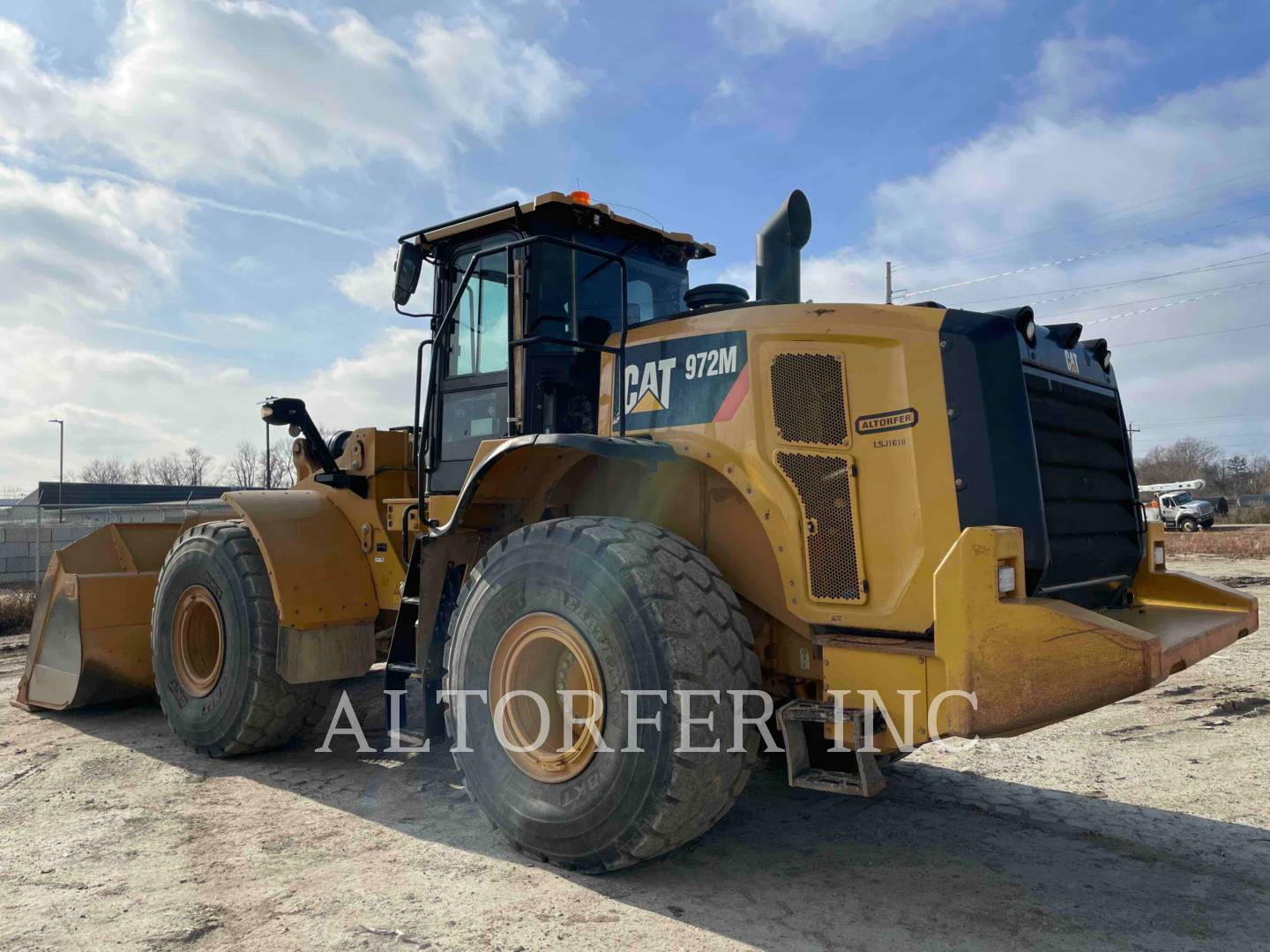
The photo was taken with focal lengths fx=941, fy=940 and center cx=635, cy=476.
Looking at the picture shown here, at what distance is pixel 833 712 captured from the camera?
11.4 ft

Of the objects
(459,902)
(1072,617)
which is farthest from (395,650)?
(1072,617)

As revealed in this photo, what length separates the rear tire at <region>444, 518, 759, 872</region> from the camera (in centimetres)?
339

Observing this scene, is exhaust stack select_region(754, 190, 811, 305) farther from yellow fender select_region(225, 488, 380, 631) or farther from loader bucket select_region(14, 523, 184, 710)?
loader bucket select_region(14, 523, 184, 710)

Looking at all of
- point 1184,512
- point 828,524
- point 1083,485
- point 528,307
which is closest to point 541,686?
point 828,524

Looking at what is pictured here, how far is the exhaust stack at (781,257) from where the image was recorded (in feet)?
15.6

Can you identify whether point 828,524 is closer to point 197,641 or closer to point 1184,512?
point 197,641

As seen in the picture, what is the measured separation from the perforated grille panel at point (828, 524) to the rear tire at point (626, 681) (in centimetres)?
36

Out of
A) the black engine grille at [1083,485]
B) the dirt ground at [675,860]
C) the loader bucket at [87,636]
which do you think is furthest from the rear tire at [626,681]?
the loader bucket at [87,636]

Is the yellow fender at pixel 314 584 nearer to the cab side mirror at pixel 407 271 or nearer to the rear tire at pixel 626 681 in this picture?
the cab side mirror at pixel 407 271

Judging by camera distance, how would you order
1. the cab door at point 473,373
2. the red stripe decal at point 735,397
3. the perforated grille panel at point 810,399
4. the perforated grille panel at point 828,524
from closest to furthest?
the perforated grille panel at point 828,524, the perforated grille panel at point 810,399, the red stripe decal at point 735,397, the cab door at point 473,373

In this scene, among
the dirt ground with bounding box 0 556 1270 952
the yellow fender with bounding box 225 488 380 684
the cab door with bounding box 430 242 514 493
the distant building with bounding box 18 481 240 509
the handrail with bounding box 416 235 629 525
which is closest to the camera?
the dirt ground with bounding box 0 556 1270 952

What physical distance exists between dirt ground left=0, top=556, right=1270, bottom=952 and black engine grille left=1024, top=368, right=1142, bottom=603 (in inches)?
46.0

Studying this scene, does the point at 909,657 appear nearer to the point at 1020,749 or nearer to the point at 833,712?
the point at 833,712

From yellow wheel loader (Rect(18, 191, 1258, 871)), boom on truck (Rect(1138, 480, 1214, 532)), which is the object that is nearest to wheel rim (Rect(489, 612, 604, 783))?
yellow wheel loader (Rect(18, 191, 1258, 871))
